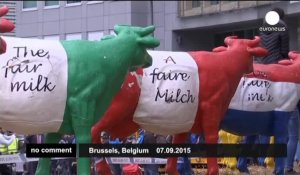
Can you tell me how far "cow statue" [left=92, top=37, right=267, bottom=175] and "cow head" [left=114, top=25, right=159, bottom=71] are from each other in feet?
2.11

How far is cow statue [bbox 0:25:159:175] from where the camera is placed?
261 inches

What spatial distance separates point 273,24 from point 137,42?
4019 millimetres

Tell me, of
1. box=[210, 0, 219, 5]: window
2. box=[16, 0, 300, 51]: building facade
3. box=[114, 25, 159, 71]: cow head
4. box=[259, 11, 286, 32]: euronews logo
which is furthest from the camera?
box=[210, 0, 219, 5]: window

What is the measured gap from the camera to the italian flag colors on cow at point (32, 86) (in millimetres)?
6594

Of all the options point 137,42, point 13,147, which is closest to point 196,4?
point 13,147

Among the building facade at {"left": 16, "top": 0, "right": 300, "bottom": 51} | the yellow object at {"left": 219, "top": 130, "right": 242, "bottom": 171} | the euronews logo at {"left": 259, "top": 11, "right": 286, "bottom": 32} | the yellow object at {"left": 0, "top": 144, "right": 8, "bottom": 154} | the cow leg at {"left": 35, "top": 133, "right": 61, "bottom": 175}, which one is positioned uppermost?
the building facade at {"left": 16, "top": 0, "right": 300, "bottom": 51}

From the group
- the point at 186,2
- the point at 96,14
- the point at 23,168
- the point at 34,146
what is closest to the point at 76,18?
the point at 96,14

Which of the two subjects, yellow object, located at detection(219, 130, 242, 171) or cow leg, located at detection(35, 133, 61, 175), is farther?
yellow object, located at detection(219, 130, 242, 171)

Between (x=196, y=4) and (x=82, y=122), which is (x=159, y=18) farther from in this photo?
(x=82, y=122)

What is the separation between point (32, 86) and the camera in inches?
261

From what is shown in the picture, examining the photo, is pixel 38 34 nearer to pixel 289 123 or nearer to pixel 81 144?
pixel 289 123

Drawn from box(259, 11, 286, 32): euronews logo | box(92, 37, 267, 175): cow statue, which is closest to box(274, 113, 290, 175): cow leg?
box(92, 37, 267, 175): cow statue

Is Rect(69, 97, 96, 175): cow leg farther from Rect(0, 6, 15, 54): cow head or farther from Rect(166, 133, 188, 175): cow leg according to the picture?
Rect(166, 133, 188, 175): cow leg

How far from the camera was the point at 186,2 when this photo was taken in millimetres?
32625
